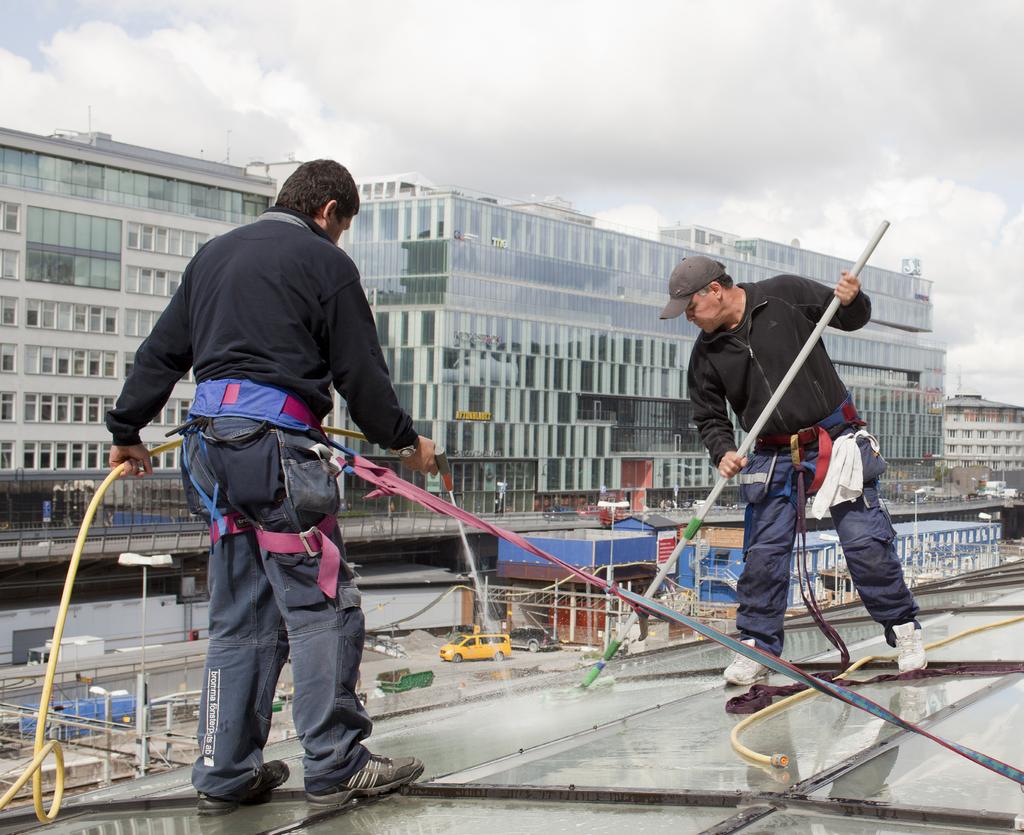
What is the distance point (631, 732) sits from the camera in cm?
425

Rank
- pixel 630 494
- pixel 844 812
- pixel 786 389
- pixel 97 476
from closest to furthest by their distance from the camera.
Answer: pixel 844 812 → pixel 786 389 → pixel 97 476 → pixel 630 494

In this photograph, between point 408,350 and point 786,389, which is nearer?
point 786,389

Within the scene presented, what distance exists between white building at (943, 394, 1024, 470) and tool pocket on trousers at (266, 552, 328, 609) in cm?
14820

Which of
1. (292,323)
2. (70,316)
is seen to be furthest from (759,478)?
(70,316)

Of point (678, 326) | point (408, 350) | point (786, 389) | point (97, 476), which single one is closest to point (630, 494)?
point (678, 326)

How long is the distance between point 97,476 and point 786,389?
143 ft

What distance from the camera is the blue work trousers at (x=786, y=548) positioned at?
4680mm

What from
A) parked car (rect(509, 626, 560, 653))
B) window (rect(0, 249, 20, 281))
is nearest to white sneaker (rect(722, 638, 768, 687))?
parked car (rect(509, 626, 560, 653))

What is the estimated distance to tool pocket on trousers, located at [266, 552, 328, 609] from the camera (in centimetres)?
320

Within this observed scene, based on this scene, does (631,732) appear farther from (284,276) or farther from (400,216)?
(400,216)

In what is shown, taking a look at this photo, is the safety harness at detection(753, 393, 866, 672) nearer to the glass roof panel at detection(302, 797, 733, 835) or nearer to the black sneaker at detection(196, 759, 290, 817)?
the glass roof panel at detection(302, 797, 733, 835)

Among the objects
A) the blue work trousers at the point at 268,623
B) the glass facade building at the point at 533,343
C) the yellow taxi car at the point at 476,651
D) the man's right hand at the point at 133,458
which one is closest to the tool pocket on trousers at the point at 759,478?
the blue work trousers at the point at 268,623

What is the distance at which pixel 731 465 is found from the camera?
15.1 feet

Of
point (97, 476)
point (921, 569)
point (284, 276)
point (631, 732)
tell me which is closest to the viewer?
point (284, 276)
